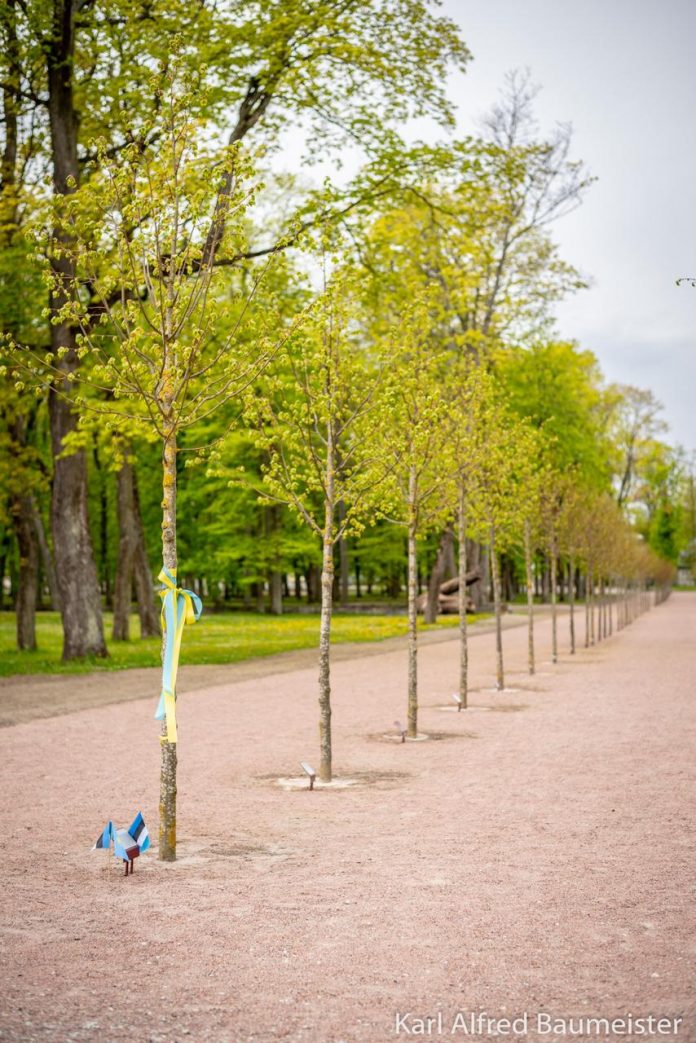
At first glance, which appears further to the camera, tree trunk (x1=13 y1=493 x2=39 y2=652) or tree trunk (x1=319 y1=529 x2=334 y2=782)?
tree trunk (x1=13 y1=493 x2=39 y2=652)

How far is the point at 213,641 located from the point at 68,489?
457 inches

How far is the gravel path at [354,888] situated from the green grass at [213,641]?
945 centimetres

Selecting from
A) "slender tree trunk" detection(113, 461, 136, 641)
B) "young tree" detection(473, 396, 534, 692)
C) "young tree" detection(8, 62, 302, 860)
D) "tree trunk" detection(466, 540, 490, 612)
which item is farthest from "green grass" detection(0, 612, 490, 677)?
"young tree" detection(8, 62, 302, 860)

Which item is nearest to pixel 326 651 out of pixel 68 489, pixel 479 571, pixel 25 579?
pixel 68 489

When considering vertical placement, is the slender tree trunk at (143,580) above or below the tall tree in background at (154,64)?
below

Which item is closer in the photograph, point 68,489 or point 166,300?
point 166,300

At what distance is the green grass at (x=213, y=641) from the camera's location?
954 inches

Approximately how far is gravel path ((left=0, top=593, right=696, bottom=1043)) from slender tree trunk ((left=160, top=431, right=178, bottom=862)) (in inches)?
7.9

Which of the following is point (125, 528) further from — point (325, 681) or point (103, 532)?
point (103, 532)

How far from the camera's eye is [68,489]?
24.5 metres

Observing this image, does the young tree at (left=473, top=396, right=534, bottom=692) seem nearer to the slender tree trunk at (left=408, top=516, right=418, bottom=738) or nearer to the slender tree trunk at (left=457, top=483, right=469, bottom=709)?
the slender tree trunk at (left=457, top=483, right=469, bottom=709)

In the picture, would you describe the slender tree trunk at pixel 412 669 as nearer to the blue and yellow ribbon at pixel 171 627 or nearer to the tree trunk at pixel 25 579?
the blue and yellow ribbon at pixel 171 627

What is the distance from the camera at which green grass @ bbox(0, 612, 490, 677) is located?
79.5ft

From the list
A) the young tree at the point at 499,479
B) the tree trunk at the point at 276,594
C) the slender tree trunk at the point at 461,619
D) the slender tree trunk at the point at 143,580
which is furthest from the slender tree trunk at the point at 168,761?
the tree trunk at the point at 276,594
